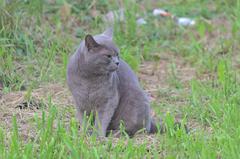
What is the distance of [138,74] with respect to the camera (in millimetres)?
6297

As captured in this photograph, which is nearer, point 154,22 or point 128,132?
point 128,132

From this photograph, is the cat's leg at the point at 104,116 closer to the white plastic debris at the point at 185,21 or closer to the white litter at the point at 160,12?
the white plastic debris at the point at 185,21

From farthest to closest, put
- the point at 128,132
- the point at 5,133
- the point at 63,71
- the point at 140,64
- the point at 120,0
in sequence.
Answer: the point at 120,0, the point at 140,64, the point at 63,71, the point at 128,132, the point at 5,133

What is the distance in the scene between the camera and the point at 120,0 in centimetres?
743

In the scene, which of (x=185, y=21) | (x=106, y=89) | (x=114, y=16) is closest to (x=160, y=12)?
(x=185, y=21)

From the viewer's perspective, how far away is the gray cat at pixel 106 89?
470 cm

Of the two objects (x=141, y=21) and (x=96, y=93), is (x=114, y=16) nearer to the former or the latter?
(x=141, y=21)

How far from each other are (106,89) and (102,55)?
9.5 inches

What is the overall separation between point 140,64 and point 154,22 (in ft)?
3.39

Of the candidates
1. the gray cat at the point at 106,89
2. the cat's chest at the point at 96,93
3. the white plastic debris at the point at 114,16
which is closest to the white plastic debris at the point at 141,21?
the white plastic debris at the point at 114,16

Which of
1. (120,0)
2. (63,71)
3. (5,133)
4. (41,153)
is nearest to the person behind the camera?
(41,153)

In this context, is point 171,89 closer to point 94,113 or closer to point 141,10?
point 94,113

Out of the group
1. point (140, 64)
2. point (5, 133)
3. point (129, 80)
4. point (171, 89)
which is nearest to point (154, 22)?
point (140, 64)

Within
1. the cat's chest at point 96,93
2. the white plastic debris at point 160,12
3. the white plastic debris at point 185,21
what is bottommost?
the cat's chest at point 96,93
